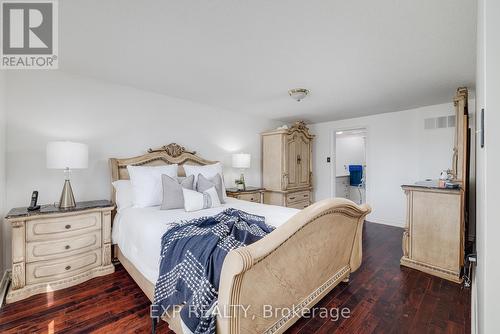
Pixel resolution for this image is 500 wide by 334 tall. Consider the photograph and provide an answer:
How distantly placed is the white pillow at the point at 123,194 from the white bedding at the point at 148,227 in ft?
0.30

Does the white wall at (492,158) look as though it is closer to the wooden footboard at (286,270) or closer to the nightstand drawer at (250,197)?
the wooden footboard at (286,270)

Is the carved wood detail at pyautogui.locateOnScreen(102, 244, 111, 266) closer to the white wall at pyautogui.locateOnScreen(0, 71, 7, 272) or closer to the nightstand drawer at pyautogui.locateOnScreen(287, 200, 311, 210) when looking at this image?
the white wall at pyautogui.locateOnScreen(0, 71, 7, 272)

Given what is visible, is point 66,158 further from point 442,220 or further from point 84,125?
point 442,220

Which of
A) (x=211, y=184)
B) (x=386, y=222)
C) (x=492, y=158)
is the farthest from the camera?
(x=386, y=222)

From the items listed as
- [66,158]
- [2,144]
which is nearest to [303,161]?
[66,158]

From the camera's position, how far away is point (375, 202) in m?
4.55

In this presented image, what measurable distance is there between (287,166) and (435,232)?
2.49 meters

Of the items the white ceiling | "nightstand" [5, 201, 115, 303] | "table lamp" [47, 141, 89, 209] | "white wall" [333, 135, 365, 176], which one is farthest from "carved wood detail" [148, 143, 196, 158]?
"white wall" [333, 135, 365, 176]

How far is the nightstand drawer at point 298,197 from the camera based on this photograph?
14.8ft

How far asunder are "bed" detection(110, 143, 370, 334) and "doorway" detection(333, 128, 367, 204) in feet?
13.8

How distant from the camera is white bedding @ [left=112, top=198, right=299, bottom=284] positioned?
5.64 feet

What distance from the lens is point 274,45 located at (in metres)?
1.95

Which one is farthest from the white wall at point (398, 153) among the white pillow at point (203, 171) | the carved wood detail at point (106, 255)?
the carved wood detail at point (106, 255)

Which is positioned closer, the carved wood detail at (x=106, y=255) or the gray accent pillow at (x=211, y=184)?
the carved wood detail at (x=106, y=255)
